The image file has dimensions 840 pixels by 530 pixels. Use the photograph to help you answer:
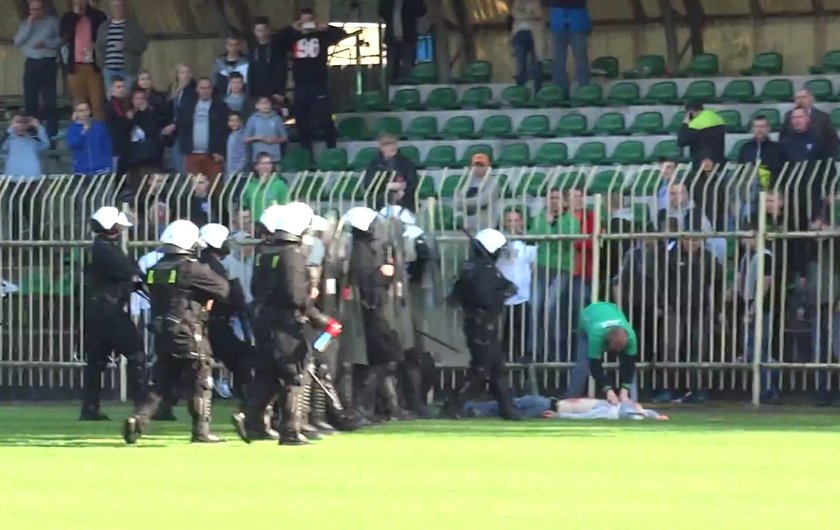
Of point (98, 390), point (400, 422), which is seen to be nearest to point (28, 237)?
point (98, 390)

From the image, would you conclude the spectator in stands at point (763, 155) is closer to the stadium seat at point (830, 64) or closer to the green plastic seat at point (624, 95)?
the green plastic seat at point (624, 95)

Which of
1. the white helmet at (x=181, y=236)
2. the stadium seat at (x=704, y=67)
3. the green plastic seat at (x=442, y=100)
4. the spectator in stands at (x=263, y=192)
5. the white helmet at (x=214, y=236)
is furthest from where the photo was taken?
the green plastic seat at (x=442, y=100)

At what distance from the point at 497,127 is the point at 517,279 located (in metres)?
5.45

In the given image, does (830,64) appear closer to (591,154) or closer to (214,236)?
(591,154)

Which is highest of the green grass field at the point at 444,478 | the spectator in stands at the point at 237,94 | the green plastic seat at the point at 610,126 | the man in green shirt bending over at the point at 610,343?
the spectator in stands at the point at 237,94

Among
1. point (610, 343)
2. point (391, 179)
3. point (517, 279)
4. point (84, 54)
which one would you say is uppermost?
point (84, 54)

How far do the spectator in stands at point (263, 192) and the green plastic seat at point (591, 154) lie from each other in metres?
4.18

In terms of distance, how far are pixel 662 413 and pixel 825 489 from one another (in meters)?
7.14

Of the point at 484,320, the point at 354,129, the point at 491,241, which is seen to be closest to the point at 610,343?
the point at 484,320

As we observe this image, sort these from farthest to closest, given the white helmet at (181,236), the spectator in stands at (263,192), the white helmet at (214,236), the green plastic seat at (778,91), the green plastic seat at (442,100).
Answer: the green plastic seat at (442,100)
the green plastic seat at (778,91)
the spectator in stands at (263,192)
the white helmet at (214,236)
the white helmet at (181,236)

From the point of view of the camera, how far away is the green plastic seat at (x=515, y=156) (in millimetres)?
25172

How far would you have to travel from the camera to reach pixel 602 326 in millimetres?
19891

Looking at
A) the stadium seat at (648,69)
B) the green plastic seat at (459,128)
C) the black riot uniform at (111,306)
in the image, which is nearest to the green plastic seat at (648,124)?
the stadium seat at (648,69)

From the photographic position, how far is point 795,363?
67.3ft
